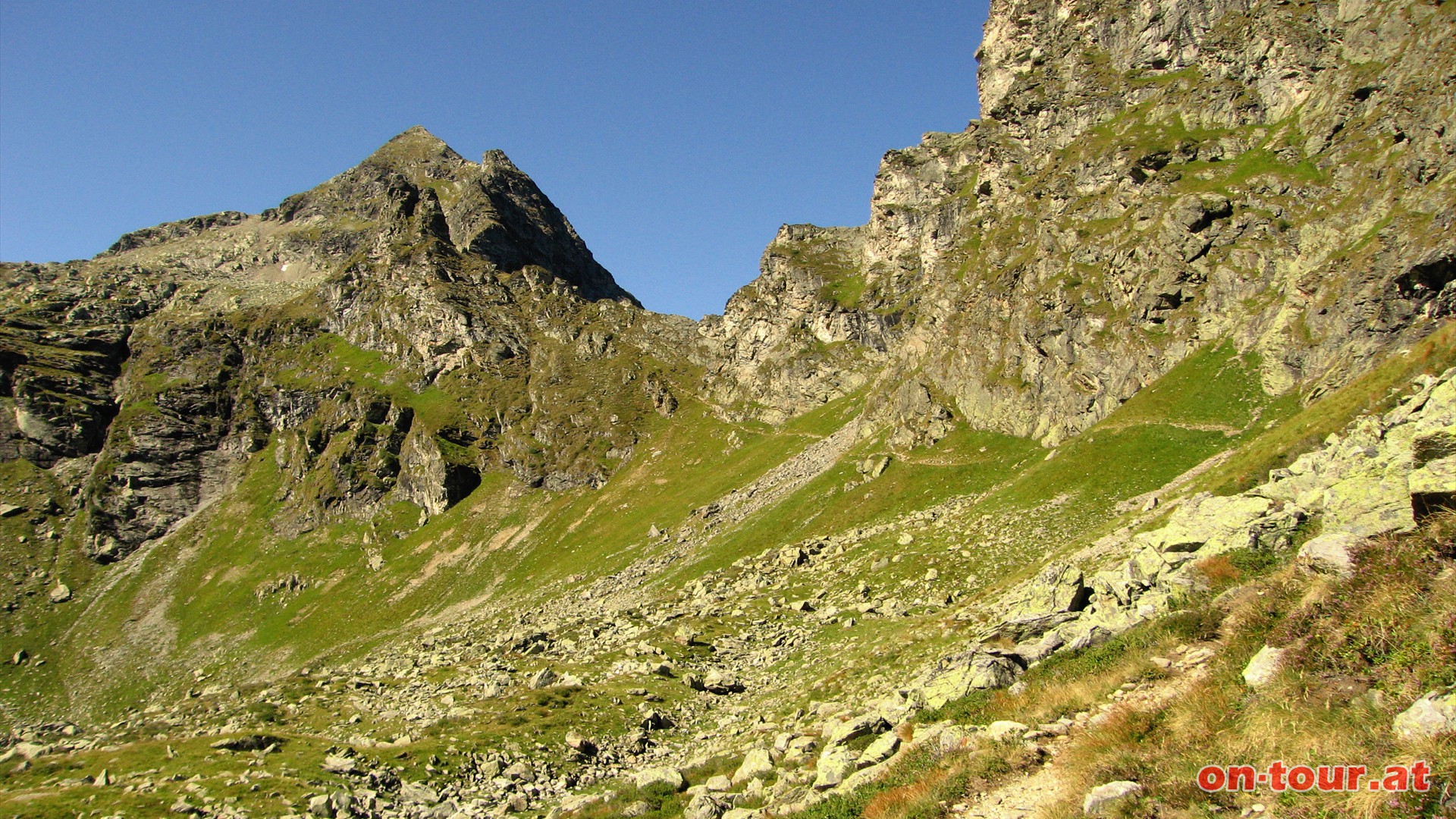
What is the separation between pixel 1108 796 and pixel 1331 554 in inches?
277

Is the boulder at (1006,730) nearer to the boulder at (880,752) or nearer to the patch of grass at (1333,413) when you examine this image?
the boulder at (880,752)

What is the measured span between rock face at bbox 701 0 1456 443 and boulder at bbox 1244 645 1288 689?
51.5 meters

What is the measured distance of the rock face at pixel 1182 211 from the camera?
180 ft

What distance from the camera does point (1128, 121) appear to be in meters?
100

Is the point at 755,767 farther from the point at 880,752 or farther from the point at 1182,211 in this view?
the point at 1182,211

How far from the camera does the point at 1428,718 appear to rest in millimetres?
7949

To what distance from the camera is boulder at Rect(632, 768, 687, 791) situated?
22234 mm

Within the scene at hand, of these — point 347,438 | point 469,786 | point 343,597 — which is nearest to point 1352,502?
point 469,786

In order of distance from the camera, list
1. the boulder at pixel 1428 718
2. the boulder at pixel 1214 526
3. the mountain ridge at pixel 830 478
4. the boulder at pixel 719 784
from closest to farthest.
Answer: the boulder at pixel 1428 718 → the boulder at pixel 1214 526 → the boulder at pixel 719 784 → the mountain ridge at pixel 830 478

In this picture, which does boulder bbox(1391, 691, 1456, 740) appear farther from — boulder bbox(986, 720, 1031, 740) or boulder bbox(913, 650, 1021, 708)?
boulder bbox(913, 650, 1021, 708)

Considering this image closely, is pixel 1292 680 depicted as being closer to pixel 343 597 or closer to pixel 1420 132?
pixel 1420 132

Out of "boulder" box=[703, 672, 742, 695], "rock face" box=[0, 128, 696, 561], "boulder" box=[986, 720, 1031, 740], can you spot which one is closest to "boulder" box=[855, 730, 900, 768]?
"boulder" box=[986, 720, 1031, 740]

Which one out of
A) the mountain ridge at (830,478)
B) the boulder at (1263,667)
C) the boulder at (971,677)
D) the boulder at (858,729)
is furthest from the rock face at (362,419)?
the boulder at (1263,667)

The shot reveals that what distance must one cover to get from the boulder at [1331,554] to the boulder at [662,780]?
18428mm
